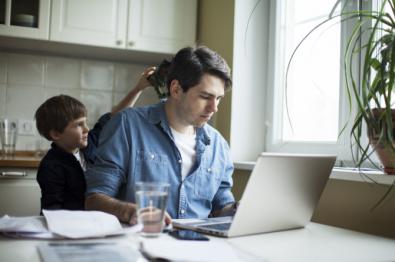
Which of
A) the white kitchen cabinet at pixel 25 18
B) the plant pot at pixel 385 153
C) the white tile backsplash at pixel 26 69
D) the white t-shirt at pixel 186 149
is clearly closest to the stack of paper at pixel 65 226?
the white t-shirt at pixel 186 149

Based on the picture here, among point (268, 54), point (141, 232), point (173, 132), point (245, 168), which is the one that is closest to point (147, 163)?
point (173, 132)

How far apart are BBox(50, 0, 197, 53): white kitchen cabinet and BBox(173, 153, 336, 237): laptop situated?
165 centimetres

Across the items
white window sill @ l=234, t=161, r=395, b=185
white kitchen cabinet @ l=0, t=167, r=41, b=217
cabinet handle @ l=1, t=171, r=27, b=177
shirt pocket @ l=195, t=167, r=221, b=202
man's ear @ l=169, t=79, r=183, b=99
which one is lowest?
white kitchen cabinet @ l=0, t=167, r=41, b=217

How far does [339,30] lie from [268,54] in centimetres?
56

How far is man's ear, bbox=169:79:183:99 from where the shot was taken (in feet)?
5.45

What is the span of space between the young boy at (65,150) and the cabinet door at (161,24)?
0.71 metres

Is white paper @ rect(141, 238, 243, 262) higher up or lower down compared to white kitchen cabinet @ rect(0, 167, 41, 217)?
higher up

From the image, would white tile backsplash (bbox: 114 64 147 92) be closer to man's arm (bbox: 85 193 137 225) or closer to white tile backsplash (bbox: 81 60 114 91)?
white tile backsplash (bbox: 81 60 114 91)

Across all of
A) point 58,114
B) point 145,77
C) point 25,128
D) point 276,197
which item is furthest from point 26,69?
point 276,197

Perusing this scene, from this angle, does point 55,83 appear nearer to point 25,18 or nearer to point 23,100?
point 23,100

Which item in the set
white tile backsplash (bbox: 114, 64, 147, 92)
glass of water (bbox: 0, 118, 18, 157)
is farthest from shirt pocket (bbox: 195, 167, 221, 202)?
white tile backsplash (bbox: 114, 64, 147, 92)

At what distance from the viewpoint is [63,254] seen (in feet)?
2.86

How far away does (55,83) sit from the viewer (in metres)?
2.96

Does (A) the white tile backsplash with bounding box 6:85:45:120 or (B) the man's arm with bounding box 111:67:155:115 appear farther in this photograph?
(A) the white tile backsplash with bounding box 6:85:45:120
